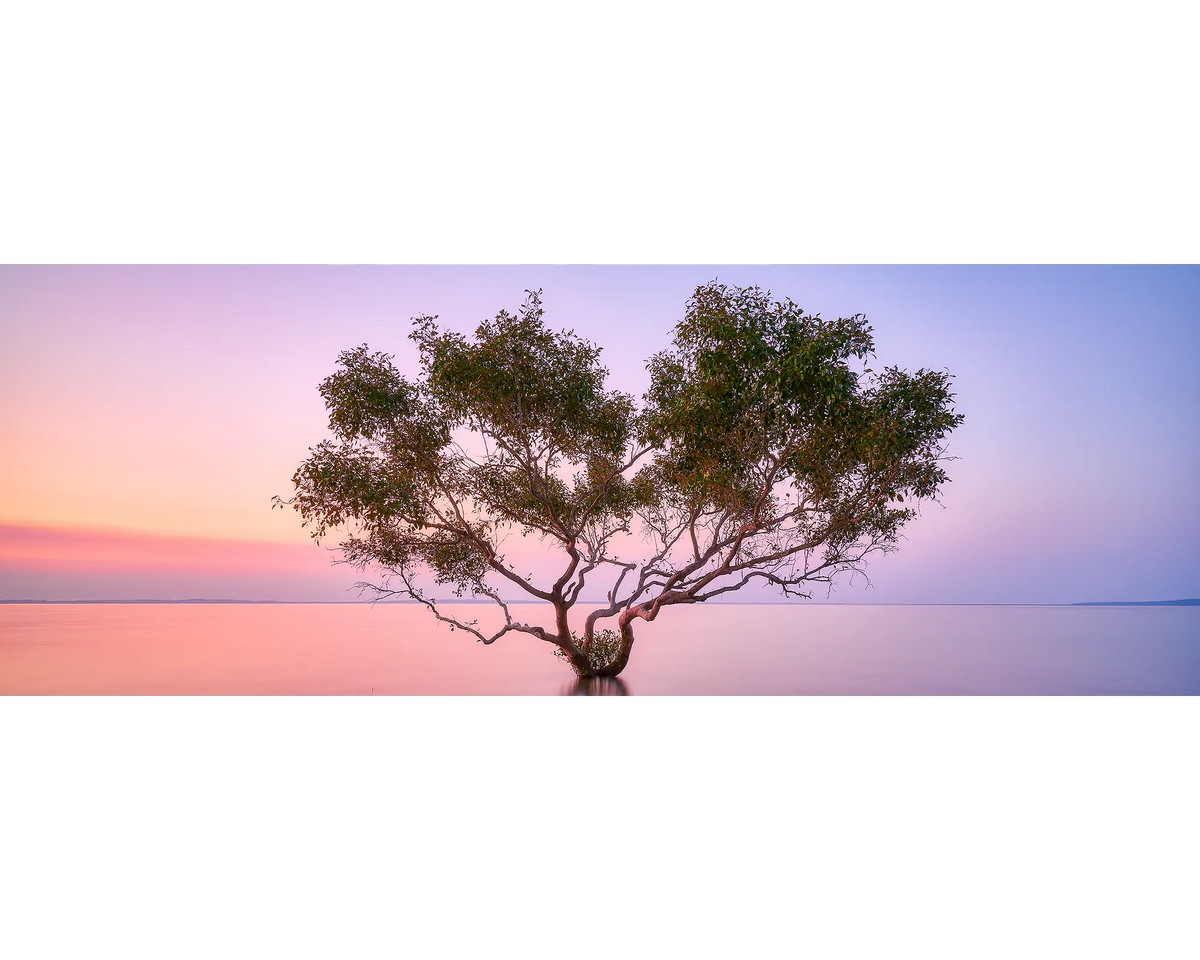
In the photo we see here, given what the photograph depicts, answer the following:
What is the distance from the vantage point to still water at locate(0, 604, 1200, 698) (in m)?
11.2

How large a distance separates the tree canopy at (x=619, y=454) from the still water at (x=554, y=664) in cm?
195

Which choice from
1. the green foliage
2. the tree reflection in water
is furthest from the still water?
the green foliage

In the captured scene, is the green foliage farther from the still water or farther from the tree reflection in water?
the still water

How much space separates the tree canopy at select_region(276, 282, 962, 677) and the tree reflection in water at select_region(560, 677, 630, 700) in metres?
0.16

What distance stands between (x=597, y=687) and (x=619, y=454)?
3.35 meters

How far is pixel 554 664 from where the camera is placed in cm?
1354

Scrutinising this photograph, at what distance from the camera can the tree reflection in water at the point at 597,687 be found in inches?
362

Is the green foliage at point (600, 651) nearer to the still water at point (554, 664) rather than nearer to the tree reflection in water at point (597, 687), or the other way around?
the tree reflection in water at point (597, 687)
